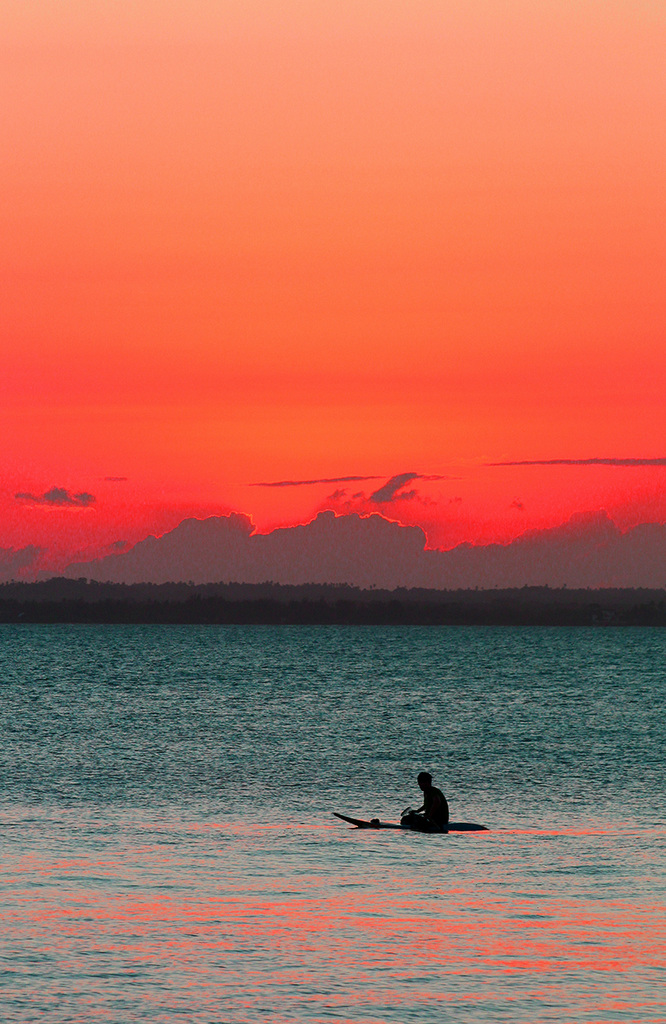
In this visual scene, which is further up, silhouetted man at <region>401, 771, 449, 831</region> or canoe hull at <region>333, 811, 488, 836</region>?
silhouetted man at <region>401, 771, 449, 831</region>

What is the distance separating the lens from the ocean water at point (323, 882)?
2209cm

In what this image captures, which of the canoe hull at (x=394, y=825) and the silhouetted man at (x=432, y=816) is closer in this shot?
the silhouetted man at (x=432, y=816)

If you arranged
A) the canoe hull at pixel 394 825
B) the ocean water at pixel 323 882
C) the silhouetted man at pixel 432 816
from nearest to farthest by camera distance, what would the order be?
the ocean water at pixel 323 882
the silhouetted man at pixel 432 816
the canoe hull at pixel 394 825

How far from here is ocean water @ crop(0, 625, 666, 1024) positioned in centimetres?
2209

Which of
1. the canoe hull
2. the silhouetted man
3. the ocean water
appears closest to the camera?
the ocean water

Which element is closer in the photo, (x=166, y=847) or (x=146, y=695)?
(x=166, y=847)

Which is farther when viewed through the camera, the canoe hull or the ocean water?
the canoe hull

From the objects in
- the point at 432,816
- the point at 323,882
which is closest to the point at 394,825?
the point at 432,816

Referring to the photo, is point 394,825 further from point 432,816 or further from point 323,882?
point 323,882

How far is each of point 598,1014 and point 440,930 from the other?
5788 millimetres

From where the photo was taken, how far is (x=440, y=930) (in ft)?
86.7

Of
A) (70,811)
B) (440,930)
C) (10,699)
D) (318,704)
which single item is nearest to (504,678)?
(318,704)

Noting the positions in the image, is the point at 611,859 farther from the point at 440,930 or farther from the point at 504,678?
the point at 504,678

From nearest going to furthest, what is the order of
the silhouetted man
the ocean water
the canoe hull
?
the ocean water
the silhouetted man
the canoe hull
